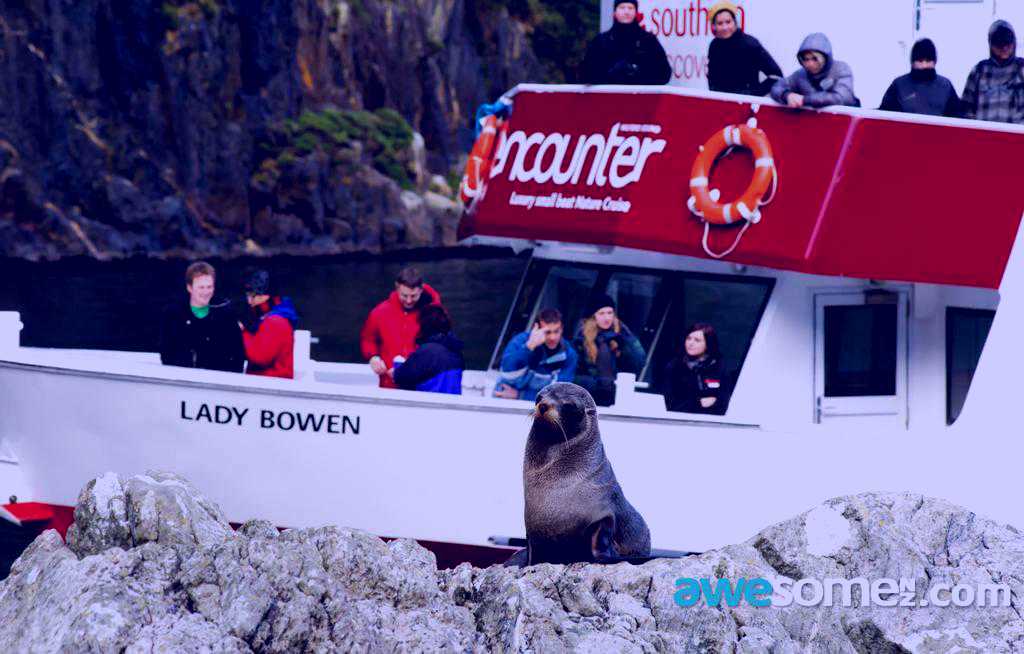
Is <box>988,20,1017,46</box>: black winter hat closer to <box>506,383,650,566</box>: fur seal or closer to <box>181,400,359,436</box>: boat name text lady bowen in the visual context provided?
<box>506,383,650,566</box>: fur seal

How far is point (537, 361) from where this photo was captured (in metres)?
12.6

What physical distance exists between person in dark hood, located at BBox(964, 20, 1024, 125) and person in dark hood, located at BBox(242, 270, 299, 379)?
553 centimetres

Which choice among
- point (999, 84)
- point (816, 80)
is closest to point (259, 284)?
point (816, 80)

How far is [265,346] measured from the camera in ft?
43.7

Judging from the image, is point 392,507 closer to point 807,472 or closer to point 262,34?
point 807,472

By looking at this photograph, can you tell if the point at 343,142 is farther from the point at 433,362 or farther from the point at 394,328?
the point at 433,362

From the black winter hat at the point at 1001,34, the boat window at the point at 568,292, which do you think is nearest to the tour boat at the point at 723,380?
the boat window at the point at 568,292

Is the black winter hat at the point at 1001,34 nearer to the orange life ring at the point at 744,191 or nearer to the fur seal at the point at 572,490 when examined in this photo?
the orange life ring at the point at 744,191

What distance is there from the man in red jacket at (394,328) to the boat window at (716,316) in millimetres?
1842

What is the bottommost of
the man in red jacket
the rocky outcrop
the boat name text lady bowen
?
the rocky outcrop

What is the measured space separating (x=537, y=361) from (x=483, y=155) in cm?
239

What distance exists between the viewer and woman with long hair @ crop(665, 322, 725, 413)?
1248 centimetres

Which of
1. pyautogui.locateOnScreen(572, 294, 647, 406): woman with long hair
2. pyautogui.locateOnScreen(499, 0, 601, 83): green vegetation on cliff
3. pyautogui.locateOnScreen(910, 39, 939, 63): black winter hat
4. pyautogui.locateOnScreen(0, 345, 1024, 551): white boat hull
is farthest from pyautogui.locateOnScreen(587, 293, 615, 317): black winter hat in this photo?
pyautogui.locateOnScreen(499, 0, 601, 83): green vegetation on cliff

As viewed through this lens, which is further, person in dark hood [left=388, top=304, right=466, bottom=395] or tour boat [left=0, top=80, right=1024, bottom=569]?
person in dark hood [left=388, top=304, right=466, bottom=395]
